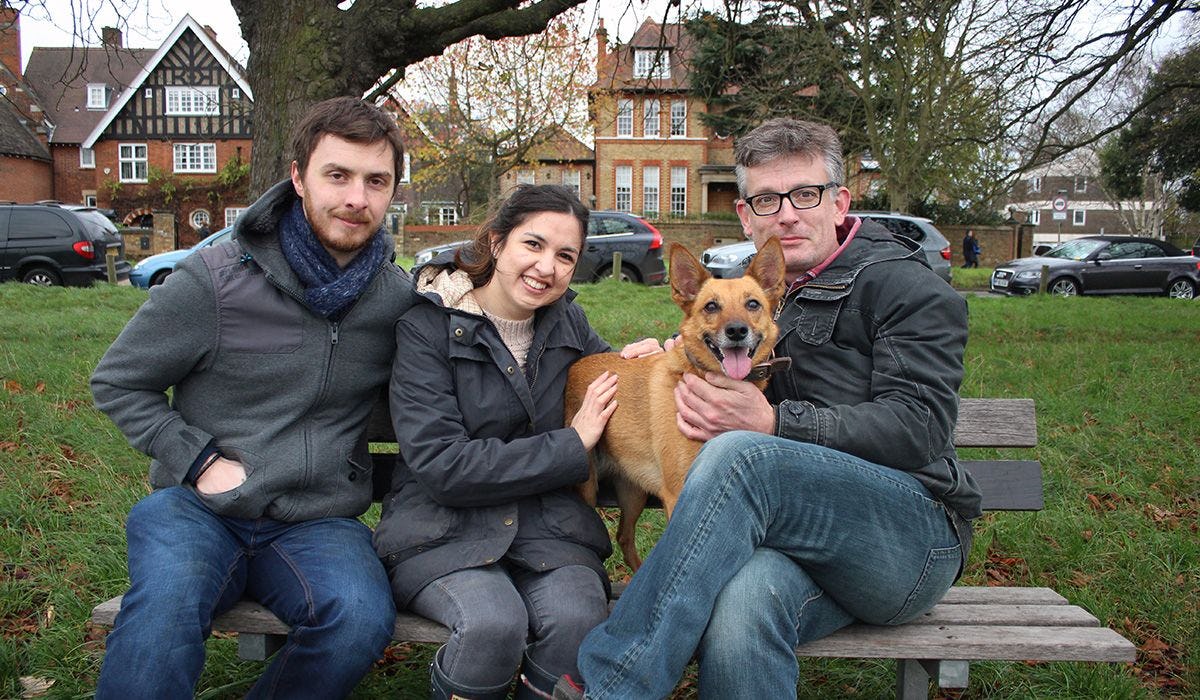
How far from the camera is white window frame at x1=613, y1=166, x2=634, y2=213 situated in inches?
1741

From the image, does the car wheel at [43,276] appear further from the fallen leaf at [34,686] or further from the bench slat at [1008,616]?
the bench slat at [1008,616]

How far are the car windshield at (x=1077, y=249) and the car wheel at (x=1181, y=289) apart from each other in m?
1.97

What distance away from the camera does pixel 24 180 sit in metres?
38.1

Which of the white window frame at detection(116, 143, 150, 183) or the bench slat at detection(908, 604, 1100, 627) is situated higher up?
the white window frame at detection(116, 143, 150, 183)

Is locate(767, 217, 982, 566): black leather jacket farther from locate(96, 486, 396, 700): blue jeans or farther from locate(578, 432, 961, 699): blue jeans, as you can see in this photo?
locate(96, 486, 396, 700): blue jeans

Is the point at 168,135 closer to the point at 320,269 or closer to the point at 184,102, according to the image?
the point at 184,102

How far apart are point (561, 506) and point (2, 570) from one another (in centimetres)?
261

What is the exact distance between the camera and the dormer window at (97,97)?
1673 inches

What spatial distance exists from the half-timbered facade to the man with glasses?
38359mm

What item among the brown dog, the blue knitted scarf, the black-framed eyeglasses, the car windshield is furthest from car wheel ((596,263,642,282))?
the blue knitted scarf

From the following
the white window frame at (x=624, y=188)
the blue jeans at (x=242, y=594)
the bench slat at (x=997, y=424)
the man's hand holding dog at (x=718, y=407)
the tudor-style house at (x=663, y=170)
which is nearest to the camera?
the blue jeans at (x=242, y=594)

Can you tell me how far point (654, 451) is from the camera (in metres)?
3.24

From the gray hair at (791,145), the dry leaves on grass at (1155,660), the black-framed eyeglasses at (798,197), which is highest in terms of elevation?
the gray hair at (791,145)

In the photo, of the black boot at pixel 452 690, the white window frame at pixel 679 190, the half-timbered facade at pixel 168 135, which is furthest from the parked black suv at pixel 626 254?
the white window frame at pixel 679 190
